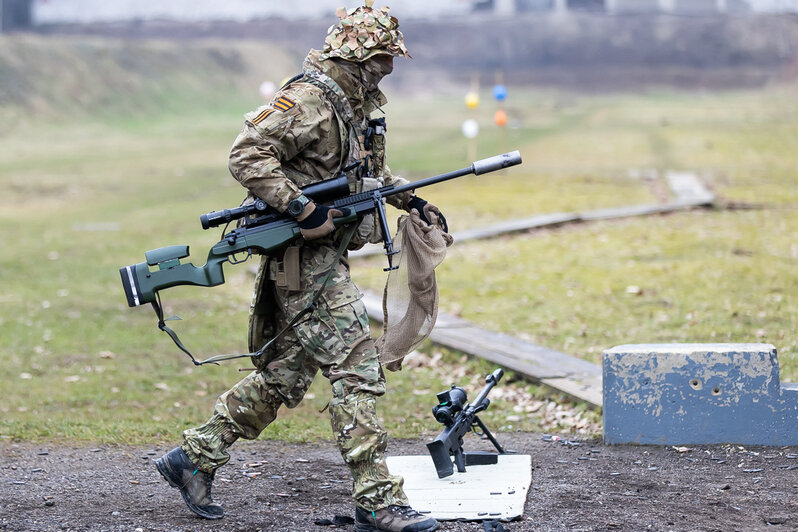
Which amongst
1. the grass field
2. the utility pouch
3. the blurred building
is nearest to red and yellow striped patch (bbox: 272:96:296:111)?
the utility pouch

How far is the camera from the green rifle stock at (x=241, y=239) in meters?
4.36

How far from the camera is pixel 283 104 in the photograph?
4.25 meters

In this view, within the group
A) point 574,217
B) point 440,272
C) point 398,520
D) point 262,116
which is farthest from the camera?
point 574,217

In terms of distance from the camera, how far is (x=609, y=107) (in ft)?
144

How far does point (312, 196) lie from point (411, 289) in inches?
30.8

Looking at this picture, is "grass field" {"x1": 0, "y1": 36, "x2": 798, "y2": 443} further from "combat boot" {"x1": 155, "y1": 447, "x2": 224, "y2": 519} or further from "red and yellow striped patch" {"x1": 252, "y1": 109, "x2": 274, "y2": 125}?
"red and yellow striped patch" {"x1": 252, "y1": 109, "x2": 274, "y2": 125}

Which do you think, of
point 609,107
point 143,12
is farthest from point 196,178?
point 143,12

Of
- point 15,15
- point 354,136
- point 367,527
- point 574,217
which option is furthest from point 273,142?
point 15,15

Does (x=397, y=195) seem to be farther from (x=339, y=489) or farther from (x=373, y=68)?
(x=339, y=489)

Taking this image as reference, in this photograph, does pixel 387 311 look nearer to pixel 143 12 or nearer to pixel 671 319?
pixel 671 319

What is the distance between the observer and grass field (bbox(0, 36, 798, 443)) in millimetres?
7293

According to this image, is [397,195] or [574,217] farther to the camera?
[574,217]

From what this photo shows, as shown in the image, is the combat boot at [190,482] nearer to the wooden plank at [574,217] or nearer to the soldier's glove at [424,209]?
the soldier's glove at [424,209]

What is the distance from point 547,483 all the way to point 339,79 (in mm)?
2174
